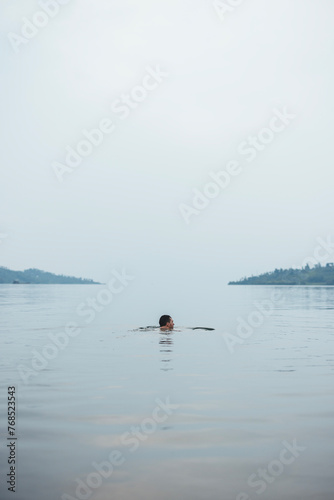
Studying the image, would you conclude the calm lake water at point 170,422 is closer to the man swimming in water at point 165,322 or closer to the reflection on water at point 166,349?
the reflection on water at point 166,349

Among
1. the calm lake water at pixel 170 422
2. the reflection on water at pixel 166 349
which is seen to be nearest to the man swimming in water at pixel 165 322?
the reflection on water at pixel 166 349

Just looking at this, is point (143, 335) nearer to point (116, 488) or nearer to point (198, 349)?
point (198, 349)

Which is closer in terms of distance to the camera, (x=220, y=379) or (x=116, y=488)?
(x=116, y=488)

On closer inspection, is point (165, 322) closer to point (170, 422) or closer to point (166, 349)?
point (166, 349)

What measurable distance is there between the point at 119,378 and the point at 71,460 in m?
10.1

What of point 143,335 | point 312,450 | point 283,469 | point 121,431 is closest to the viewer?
point 283,469

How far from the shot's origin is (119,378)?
2192 centimetres

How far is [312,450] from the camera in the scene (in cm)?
1253

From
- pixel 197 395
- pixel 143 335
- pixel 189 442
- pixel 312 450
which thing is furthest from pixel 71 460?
pixel 143 335

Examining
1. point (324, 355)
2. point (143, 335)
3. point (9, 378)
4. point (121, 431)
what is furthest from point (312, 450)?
point (143, 335)

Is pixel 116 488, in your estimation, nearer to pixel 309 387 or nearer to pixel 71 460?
pixel 71 460

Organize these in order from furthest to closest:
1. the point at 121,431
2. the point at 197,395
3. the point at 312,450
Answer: the point at 197,395
the point at 121,431
the point at 312,450

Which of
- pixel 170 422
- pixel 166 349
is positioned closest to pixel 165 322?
pixel 166 349

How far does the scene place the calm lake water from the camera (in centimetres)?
1061
